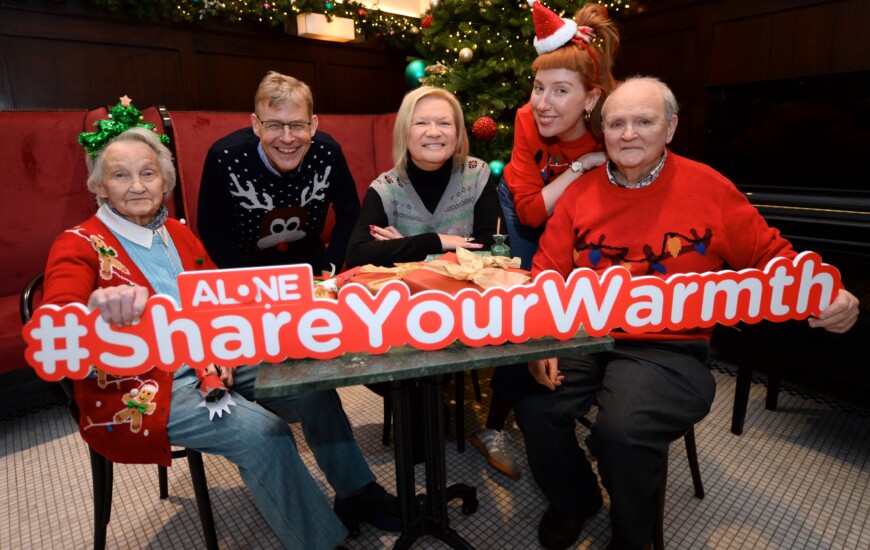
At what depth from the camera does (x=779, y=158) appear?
2613 mm

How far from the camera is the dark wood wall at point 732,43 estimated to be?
12.1 feet

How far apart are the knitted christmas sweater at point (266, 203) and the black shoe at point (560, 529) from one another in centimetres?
141

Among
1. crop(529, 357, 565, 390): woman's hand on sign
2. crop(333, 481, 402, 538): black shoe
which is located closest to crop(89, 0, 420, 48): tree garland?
crop(333, 481, 402, 538): black shoe

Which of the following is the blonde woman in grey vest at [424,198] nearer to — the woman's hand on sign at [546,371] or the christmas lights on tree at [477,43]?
the woman's hand on sign at [546,371]

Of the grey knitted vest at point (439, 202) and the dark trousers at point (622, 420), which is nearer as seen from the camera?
the dark trousers at point (622, 420)

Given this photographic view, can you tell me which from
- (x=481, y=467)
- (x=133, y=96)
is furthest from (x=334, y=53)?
(x=481, y=467)

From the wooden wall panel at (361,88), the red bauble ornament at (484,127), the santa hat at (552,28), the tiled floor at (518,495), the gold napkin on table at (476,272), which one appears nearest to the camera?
the gold napkin on table at (476,272)

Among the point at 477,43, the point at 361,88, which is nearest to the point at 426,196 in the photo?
the point at 477,43

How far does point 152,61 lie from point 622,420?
15.1 ft

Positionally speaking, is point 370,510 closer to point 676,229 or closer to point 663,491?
point 663,491

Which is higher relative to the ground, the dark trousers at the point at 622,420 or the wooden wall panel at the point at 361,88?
the wooden wall panel at the point at 361,88

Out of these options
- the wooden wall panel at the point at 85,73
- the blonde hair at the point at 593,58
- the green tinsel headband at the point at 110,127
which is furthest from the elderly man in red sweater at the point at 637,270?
the wooden wall panel at the point at 85,73

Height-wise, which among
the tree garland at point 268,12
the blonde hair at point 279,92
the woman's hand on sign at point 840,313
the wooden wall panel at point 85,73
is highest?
the tree garland at point 268,12

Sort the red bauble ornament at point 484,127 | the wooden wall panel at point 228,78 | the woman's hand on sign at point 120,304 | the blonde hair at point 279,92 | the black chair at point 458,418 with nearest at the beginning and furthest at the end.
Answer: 1. the woman's hand on sign at point 120,304
2. the blonde hair at point 279,92
3. the black chair at point 458,418
4. the red bauble ornament at point 484,127
5. the wooden wall panel at point 228,78
